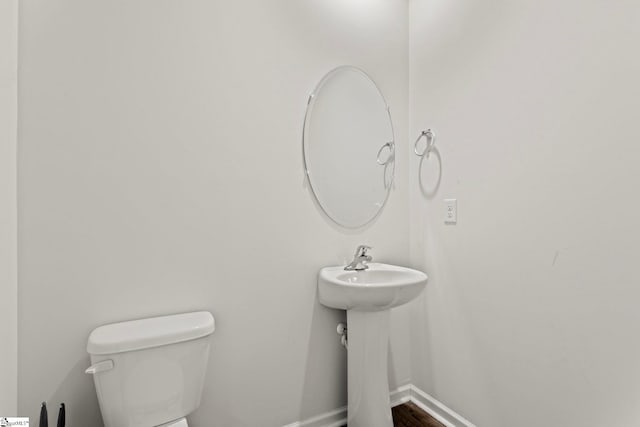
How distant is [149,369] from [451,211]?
140 cm

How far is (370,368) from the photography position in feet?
4.46

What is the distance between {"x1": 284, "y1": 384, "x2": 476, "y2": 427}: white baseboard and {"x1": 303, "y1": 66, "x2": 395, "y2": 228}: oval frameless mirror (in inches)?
37.1

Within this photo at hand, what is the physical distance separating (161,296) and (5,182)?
580 mm

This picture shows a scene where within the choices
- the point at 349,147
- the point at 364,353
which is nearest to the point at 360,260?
the point at 364,353

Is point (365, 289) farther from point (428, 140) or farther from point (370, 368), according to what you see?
point (428, 140)

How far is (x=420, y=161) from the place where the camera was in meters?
1.70

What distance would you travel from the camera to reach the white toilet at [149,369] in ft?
3.07

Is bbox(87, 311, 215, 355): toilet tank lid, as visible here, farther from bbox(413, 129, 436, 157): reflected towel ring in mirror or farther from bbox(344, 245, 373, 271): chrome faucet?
bbox(413, 129, 436, 157): reflected towel ring in mirror

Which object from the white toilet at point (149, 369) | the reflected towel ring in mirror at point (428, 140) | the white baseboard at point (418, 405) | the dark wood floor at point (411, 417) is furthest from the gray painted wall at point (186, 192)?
the reflected towel ring in mirror at point (428, 140)

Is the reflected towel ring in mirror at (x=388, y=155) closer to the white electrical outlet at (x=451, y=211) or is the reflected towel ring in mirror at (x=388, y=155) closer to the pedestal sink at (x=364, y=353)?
the white electrical outlet at (x=451, y=211)

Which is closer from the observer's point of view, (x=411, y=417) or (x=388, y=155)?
(x=411, y=417)

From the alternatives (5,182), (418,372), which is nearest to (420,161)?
(418,372)

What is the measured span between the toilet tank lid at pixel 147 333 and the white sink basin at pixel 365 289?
19.8 inches

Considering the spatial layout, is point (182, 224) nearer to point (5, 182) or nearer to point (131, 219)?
point (131, 219)
